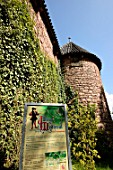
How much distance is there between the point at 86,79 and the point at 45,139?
7752mm

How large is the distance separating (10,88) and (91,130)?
9.85 feet

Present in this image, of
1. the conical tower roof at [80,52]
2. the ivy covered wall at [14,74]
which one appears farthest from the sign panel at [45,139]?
the conical tower roof at [80,52]

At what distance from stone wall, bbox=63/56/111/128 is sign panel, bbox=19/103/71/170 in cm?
682

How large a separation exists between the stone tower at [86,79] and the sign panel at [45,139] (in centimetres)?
681

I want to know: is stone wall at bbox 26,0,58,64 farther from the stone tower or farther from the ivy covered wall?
the stone tower

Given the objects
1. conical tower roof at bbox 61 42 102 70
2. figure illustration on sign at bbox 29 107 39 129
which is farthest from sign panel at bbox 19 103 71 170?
conical tower roof at bbox 61 42 102 70

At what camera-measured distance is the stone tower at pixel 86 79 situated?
9.06 metres

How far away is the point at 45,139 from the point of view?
7.07 feet

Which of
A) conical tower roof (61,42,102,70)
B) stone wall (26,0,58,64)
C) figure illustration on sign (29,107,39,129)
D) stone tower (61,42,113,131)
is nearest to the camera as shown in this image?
figure illustration on sign (29,107,39,129)

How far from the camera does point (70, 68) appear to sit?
10008 mm

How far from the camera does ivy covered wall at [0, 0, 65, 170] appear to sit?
3.29m

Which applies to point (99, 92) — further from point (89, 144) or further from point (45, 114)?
point (45, 114)

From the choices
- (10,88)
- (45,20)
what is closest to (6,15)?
(10,88)

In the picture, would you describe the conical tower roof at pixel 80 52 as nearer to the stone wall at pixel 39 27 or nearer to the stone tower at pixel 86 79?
the stone tower at pixel 86 79
